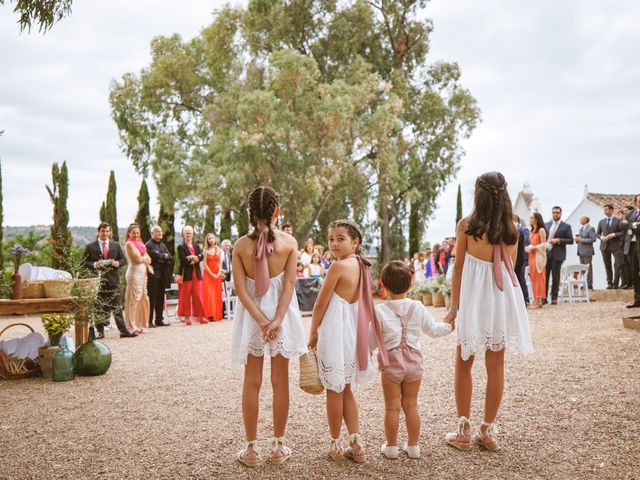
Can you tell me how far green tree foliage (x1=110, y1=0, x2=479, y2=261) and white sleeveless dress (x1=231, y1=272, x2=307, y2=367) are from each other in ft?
51.9

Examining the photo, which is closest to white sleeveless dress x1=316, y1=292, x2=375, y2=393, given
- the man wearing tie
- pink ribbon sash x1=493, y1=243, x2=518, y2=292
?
pink ribbon sash x1=493, y1=243, x2=518, y2=292

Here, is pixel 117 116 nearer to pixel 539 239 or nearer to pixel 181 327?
pixel 181 327

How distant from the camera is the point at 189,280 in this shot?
13.4 metres

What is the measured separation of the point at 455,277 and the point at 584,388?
252 cm

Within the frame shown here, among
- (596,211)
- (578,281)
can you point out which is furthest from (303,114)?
(596,211)

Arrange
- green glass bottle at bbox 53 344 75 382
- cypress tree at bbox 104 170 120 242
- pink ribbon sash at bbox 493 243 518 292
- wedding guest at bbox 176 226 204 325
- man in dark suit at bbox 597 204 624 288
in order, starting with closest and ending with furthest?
pink ribbon sash at bbox 493 243 518 292, green glass bottle at bbox 53 344 75 382, wedding guest at bbox 176 226 204 325, man in dark suit at bbox 597 204 624 288, cypress tree at bbox 104 170 120 242

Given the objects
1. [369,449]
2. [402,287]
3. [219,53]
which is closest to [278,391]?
[369,449]

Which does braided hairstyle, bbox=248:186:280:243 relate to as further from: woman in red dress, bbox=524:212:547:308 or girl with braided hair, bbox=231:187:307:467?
woman in red dress, bbox=524:212:547:308

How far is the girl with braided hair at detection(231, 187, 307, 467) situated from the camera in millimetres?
3609

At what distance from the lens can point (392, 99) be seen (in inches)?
833

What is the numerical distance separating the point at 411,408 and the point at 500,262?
1126 mm

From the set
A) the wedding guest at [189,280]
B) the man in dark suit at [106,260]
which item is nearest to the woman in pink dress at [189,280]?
the wedding guest at [189,280]

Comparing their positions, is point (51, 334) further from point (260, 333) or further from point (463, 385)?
point (463, 385)

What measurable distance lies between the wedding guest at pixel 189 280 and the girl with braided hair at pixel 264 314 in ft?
31.8
